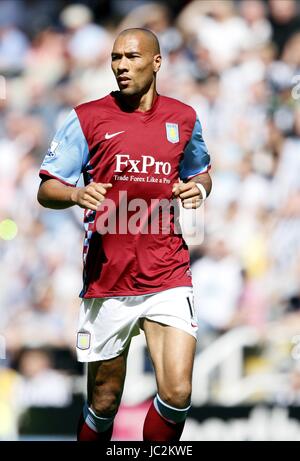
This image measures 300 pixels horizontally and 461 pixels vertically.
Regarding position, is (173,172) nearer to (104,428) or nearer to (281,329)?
(104,428)

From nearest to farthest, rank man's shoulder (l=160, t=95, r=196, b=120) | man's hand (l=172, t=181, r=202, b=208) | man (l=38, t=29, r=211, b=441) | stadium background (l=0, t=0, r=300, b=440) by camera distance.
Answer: man's hand (l=172, t=181, r=202, b=208) < man (l=38, t=29, r=211, b=441) < man's shoulder (l=160, t=95, r=196, b=120) < stadium background (l=0, t=0, r=300, b=440)

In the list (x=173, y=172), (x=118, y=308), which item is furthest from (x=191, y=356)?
(x=173, y=172)

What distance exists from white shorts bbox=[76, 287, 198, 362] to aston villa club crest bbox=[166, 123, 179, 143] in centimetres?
77

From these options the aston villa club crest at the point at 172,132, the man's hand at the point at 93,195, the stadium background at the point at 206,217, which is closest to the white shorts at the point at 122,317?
the man's hand at the point at 93,195

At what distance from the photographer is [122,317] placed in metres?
4.76

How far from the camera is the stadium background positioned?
768 centimetres

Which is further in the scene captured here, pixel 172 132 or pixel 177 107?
pixel 177 107

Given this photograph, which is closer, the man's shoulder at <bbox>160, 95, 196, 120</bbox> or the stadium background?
the man's shoulder at <bbox>160, 95, 196, 120</bbox>

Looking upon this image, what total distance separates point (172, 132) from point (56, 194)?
27.3 inches

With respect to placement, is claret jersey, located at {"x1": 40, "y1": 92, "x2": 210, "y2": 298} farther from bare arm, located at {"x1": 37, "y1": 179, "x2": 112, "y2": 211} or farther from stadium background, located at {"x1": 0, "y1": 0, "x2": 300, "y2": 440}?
stadium background, located at {"x1": 0, "y1": 0, "x2": 300, "y2": 440}

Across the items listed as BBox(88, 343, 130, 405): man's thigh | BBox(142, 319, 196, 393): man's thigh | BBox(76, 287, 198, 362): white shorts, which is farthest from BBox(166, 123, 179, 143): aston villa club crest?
BBox(88, 343, 130, 405): man's thigh

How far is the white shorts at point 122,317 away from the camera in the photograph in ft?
15.3

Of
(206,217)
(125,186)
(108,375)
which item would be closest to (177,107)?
(125,186)

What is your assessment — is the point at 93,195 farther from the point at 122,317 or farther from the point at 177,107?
the point at 177,107
